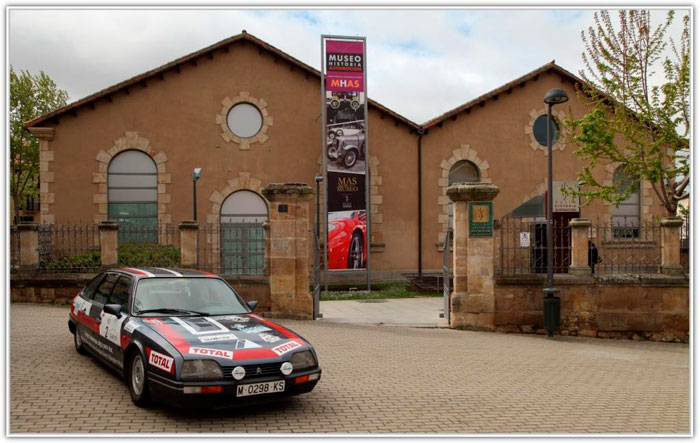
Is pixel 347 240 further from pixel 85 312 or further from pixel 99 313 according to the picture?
pixel 99 313

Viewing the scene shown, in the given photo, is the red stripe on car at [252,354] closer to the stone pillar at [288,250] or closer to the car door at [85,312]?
the car door at [85,312]

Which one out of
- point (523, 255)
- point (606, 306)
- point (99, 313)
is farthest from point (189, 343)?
point (606, 306)

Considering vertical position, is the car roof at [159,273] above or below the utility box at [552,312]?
above

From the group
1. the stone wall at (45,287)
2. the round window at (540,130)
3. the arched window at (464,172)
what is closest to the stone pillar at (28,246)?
the stone wall at (45,287)

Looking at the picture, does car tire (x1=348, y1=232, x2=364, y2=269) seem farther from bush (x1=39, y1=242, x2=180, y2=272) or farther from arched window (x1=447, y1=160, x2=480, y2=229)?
bush (x1=39, y1=242, x2=180, y2=272)

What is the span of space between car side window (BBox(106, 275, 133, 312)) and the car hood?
0.66 m

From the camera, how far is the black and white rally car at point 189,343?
18.5 ft

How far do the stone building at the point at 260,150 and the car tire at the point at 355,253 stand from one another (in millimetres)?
1381

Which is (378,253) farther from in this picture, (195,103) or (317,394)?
(317,394)

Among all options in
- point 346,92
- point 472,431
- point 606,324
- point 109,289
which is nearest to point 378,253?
point 346,92

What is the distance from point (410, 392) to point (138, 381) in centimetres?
327

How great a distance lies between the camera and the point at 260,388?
5.75 m

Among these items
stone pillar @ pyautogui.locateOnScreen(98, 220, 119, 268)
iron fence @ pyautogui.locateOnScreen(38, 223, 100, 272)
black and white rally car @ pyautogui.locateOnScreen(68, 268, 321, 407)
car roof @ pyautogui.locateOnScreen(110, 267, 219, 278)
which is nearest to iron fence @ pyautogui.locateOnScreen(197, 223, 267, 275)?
stone pillar @ pyautogui.locateOnScreen(98, 220, 119, 268)

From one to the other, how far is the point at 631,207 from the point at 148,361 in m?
22.2
